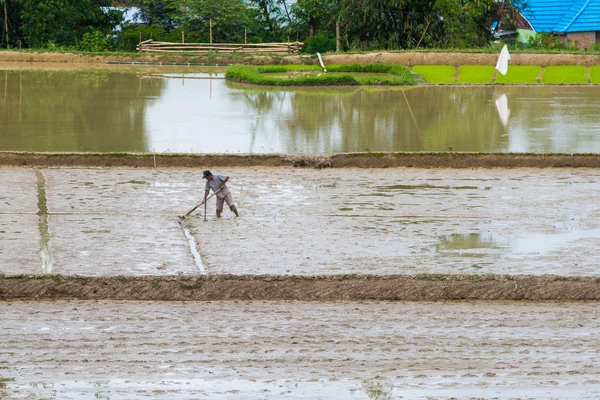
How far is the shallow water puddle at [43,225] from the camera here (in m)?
9.90

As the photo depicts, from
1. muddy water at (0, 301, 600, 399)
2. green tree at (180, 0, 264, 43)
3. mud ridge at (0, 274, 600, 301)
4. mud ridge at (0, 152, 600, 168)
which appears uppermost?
green tree at (180, 0, 264, 43)

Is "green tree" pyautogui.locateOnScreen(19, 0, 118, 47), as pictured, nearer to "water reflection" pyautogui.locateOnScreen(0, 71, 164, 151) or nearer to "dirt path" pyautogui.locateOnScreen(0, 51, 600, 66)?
"dirt path" pyautogui.locateOnScreen(0, 51, 600, 66)

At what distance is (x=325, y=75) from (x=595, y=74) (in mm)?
9009

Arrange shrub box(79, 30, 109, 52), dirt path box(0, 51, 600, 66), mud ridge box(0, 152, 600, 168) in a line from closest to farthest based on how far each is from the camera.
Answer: mud ridge box(0, 152, 600, 168)
dirt path box(0, 51, 600, 66)
shrub box(79, 30, 109, 52)

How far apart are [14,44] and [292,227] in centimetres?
3035

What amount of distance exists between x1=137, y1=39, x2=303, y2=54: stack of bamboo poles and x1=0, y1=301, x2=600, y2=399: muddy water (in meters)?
29.8

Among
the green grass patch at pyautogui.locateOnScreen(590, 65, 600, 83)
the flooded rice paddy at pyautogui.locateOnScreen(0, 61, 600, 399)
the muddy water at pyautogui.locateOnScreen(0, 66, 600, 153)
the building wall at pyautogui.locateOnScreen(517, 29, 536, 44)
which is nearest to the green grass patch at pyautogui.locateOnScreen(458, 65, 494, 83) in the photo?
the muddy water at pyautogui.locateOnScreen(0, 66, 600, 153)

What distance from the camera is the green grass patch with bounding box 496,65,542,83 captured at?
3177 centimetres

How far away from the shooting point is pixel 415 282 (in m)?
8.93

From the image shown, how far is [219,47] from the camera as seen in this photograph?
38.2 meters

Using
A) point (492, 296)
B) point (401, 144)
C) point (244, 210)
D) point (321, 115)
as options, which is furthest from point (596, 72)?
point (492, 296)

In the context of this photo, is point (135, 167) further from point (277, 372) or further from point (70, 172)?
point (277, 372)

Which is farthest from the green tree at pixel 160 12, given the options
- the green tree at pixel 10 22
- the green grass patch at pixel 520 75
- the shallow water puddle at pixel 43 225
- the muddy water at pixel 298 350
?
the muddy water at pixel 298 350

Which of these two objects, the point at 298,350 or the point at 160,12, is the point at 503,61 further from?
the point at 298,350
